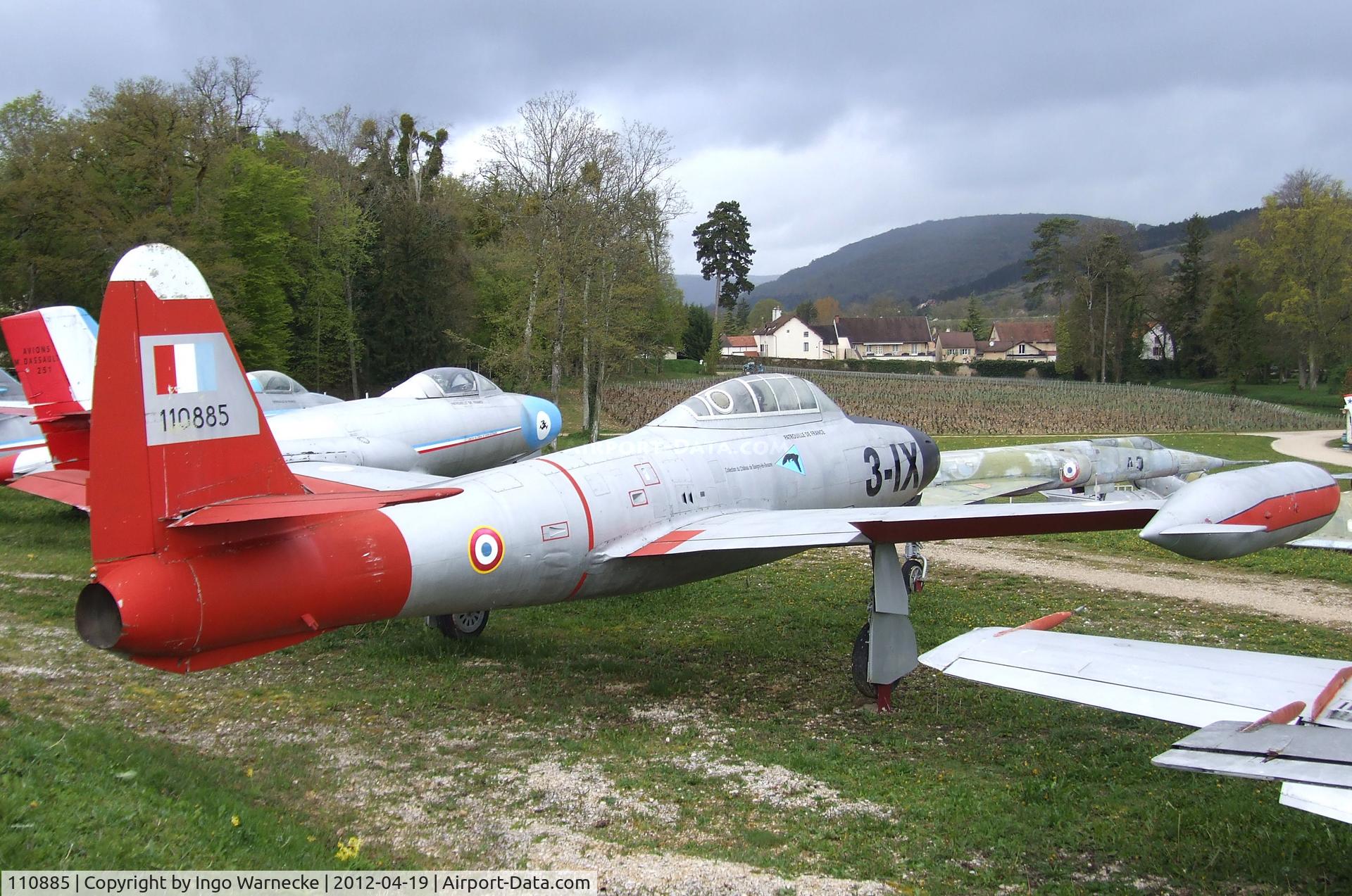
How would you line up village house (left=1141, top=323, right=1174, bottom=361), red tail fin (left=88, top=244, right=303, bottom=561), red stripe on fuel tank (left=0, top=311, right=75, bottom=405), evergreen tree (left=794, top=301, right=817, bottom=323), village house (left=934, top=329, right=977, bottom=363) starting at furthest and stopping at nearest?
evergreen tree (left=794, top=301, right=817, bottom=323) < village house (left=934, top=329, right=977, bottom=363) < village house (left=1141, top=323, right=1174, bottom=361) < red stripe on fuel tank (left=0, top=311, right=75, bottom=405) < red tail fin (left=88, top=244, right=303, bottom=561)

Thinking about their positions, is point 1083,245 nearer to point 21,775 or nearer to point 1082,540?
point 1082,540

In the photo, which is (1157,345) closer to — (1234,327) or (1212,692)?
(1234,327)

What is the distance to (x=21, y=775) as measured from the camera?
5191 millimetres

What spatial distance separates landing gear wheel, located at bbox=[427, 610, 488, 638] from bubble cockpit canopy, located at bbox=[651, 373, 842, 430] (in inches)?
129

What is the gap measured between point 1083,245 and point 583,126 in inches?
2029

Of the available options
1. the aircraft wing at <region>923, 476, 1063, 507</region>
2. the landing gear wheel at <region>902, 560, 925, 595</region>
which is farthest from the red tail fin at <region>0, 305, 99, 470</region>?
the aircraft wing at <region>923, 476, 1063, 507</region>

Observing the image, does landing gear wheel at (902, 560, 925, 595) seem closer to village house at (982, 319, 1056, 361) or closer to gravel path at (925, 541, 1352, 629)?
gravel path at (925, 541, 1352, 629)

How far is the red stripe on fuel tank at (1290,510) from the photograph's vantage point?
748cm

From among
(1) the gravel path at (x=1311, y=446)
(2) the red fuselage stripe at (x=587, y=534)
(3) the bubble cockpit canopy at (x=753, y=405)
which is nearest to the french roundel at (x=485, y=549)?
(2) the red fuselage stripe at (x=587, y=534)

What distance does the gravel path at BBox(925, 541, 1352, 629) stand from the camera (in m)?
13.5

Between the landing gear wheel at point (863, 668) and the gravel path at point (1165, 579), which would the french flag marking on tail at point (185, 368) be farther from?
the gravel path at point (1165, 579)

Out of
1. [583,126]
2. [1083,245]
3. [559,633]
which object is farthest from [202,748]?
[1083,245]

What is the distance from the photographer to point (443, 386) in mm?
16578

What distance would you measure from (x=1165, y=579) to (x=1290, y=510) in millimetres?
8354
